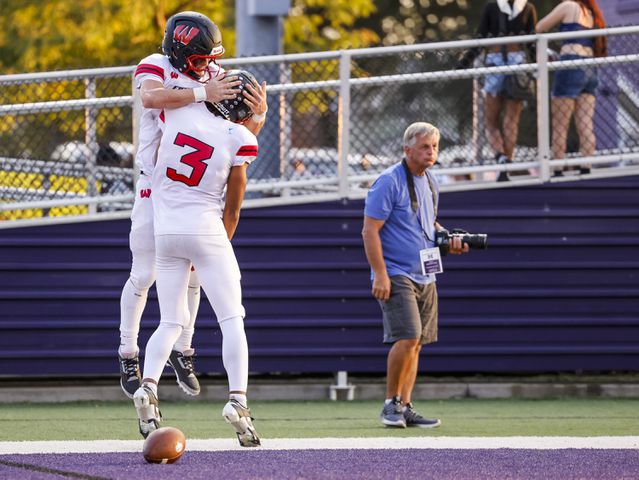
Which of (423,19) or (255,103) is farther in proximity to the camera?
(423,19)

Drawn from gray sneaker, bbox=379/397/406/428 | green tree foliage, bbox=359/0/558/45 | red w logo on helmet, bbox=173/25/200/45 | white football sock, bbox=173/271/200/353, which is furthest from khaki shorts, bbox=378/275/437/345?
green tree foliage, bbox=359/0/558/45

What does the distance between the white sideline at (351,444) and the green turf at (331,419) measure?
1.34 ft

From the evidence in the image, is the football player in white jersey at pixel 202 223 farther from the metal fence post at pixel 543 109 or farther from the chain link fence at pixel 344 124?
the metal fence post at pixel 543 109

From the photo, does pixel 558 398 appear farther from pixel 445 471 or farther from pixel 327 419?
pixel 445 471

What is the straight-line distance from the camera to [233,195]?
7.93 meters

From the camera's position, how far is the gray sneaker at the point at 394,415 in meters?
9.85

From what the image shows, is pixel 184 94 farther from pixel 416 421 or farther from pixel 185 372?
pixel 416 421

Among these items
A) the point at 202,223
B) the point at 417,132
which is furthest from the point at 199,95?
the point at 417,132

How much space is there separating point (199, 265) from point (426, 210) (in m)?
2.44

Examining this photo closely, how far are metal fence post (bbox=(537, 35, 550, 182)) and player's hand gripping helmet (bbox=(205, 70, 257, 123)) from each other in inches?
186

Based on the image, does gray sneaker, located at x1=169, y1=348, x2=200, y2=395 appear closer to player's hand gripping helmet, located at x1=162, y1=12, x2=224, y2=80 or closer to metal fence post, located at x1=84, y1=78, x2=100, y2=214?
player's hand gripping helmet, located at x1=162, y1=12, x2=224, y2=80

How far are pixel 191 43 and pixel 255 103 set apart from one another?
48 centimetres

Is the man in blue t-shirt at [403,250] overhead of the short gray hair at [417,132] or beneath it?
beneath

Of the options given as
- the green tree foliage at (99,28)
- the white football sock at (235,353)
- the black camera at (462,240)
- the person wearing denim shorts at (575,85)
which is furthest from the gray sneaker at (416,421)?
the green tree foliage at (99,28)
